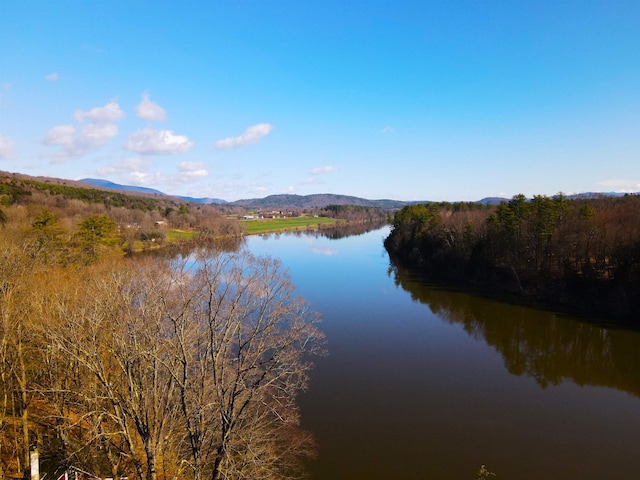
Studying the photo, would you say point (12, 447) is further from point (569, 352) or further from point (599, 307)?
point (599, 307)

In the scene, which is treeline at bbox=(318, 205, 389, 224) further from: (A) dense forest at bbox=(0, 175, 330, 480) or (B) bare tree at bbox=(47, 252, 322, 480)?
(A) dense forest at bbox=(0, 175, 330, 480)

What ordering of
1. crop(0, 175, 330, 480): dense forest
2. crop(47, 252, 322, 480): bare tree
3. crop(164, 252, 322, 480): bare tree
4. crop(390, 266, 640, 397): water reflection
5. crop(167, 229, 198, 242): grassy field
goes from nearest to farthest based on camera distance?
crop(47, 252, 322, 480): bare tree < crop(0, 175, 330, 480): dense forest < crop(164, 252, 322, 480): bare tree < crop(390, 266, 640, 397): water reflection < crop(167, 229, 198, 242): grassy field

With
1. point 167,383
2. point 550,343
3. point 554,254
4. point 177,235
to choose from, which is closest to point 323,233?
point 177,235

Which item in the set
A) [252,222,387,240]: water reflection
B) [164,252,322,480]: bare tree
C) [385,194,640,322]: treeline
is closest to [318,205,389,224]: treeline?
[252,222,387,240]: water reflection

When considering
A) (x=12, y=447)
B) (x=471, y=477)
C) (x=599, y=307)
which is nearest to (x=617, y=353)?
(x=599, y=307)

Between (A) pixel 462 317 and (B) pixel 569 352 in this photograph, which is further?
(A) pixel 462 317

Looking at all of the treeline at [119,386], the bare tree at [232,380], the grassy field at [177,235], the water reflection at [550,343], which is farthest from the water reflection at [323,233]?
the treeline at [119,386]

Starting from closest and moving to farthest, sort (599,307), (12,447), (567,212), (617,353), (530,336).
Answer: (12,447), (617,353), (530,336), (599,307), (567,212)
